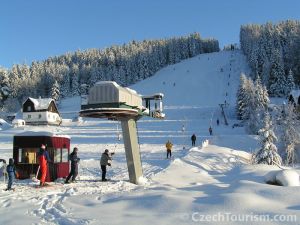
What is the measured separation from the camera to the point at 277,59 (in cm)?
9069

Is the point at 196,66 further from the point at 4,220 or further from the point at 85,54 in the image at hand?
the point at 4,220

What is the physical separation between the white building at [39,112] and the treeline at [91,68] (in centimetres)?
4449

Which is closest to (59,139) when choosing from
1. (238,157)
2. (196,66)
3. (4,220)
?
(4,220)

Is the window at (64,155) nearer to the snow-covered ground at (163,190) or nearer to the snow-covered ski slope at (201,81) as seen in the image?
the snow-covered ground at (163,190)

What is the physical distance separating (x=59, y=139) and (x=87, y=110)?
4.30 metres

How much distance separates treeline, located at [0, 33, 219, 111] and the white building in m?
44.5

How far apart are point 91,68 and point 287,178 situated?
138259 mm

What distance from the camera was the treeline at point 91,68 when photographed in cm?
13775

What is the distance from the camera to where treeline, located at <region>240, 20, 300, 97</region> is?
89.4 metres

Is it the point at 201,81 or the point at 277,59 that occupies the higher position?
the point at 277,59

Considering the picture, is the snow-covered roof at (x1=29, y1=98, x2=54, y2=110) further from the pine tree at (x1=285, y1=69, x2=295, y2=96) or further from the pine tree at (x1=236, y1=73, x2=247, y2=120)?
the pine tree at (x1=285, y1=69, x2=295, y2=96)

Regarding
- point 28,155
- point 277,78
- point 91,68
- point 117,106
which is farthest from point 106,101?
point 91,68

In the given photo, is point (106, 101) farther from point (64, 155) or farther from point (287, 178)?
point (287, 178)

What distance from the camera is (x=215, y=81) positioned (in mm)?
114125
